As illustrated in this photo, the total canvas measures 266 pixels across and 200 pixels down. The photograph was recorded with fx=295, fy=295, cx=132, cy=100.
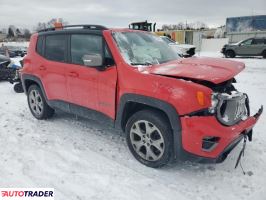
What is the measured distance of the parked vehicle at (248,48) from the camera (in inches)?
807

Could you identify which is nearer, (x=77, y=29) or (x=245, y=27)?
(x=77, y=29)

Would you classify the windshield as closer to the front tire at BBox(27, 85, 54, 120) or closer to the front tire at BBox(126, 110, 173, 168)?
the front tire at BBox(126, 110, 173, 168)

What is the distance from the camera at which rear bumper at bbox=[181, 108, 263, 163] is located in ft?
11.1

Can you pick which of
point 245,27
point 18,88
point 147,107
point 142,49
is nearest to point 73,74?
point 142,49

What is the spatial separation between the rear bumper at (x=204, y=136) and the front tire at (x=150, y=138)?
0.95 feet

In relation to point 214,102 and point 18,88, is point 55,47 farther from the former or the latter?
point 18,88

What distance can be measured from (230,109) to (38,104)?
403cm

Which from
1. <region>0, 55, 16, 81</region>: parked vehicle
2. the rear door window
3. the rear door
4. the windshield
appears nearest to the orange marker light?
the windshield

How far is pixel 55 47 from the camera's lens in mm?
5469

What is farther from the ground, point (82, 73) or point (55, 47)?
point (55, 47)

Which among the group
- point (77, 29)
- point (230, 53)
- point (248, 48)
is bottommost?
point (230, 53)

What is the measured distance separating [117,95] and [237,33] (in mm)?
37081

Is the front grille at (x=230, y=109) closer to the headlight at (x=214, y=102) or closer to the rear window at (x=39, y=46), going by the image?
the headlight at (x=214, y=102)

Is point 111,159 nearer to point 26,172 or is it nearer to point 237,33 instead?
point 26,172
